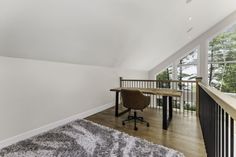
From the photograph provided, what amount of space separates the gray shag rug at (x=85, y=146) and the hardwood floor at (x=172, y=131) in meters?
0.21

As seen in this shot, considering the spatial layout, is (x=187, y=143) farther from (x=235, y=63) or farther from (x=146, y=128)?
(x=235, y=63)

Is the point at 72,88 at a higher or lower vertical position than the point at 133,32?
lower

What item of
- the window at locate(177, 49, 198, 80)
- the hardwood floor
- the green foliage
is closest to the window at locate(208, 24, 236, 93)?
the window at locate(177, 49, 198, 80)

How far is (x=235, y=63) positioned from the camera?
5742 millimetres

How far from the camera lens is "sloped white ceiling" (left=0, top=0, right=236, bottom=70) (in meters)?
1.90

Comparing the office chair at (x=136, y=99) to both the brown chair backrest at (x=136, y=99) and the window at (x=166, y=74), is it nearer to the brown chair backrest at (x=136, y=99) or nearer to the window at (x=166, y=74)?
the brown chair backrest at (x=136, y=99)

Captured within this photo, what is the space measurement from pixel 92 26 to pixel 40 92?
1.56 meters

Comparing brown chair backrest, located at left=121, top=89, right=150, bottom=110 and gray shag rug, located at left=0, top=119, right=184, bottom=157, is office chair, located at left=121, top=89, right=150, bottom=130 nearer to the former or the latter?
brown chair backrest, located at left=121, top=89, right=150, bottom=110

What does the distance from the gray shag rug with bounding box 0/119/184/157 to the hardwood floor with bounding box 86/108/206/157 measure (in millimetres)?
209

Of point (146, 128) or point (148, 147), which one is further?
point (146, 128)

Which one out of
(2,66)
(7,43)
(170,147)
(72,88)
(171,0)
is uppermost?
(171,0)

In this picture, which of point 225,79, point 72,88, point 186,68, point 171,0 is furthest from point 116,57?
point 225,79

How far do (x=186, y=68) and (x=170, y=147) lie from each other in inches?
205

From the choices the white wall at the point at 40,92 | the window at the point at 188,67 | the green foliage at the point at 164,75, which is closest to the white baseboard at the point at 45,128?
the white wall at the point at 40,92
